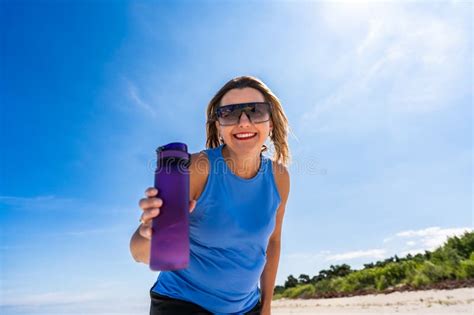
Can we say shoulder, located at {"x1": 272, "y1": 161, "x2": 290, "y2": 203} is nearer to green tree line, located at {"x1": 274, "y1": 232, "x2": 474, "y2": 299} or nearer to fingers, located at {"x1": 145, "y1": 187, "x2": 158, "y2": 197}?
fingers, located at {"x1": 145, "y1": 187, "x2": 158, "y2": 197}

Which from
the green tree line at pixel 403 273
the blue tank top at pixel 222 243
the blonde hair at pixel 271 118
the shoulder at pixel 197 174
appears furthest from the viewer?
the green tree line at pixel 403 273

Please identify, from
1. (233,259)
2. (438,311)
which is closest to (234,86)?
(233,259)

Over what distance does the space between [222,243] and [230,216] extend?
210mm

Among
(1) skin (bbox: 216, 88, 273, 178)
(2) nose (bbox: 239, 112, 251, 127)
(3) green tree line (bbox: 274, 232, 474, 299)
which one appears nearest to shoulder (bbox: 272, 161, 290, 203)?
(1) skin (bbox: 216, 88, 273, 178)

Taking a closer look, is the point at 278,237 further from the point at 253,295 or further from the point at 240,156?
the point at 240,156

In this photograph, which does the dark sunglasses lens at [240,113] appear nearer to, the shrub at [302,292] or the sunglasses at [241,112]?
the sunglasses at [241,112]

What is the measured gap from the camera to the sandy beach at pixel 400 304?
7.00m

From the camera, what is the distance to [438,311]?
686 centimetres

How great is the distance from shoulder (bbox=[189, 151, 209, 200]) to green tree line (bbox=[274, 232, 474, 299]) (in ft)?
26.9

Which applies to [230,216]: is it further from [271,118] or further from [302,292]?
[302,292]

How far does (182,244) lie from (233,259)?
1125 millimetres

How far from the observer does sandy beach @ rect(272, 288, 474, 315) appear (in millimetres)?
7004

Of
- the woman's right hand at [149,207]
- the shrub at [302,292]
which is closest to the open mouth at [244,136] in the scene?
the woman's right hand at [149,207]

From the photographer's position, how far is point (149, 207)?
6.56 feet
